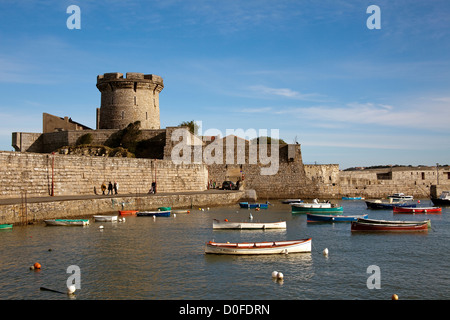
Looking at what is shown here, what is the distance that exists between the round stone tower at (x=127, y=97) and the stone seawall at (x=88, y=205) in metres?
15.0

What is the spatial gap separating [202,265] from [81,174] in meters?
15.6

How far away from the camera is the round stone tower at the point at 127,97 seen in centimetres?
4459

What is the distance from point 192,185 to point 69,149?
38.8 feet

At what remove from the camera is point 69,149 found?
3962 cm

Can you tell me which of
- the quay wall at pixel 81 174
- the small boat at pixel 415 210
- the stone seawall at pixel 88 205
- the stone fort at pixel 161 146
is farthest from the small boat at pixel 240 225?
the stone fort at pixel 161 146

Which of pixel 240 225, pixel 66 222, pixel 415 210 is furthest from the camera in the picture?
pixel 415 210

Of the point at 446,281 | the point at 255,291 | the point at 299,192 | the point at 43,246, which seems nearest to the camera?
the point at 255,291

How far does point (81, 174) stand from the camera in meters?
26.6

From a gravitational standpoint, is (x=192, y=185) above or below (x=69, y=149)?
below

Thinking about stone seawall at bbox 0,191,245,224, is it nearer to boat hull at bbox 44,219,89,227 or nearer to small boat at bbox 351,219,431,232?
boat hull at bbox 44,219,89,227

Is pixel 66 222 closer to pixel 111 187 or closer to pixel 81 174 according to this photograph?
pixel 81 174

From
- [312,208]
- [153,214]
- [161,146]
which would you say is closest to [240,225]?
[153,214]
